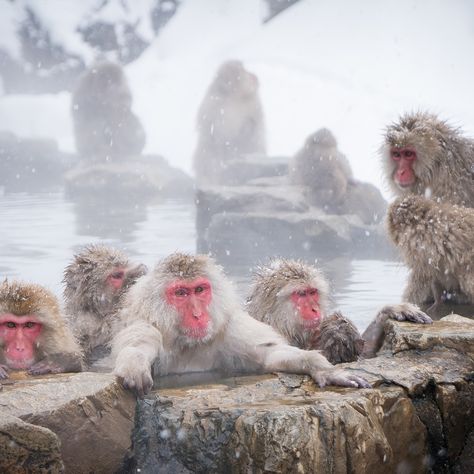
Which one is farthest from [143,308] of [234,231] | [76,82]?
[76,82]

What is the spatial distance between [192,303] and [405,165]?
207 cm

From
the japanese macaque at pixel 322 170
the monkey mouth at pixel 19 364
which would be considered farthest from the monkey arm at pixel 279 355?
the japanese macaque at pixel 322 170

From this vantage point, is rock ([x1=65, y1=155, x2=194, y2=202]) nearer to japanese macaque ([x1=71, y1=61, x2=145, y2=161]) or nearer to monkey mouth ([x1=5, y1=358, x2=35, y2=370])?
japanese macaque ([x1=71, y1=61, x2=145, y2=161])

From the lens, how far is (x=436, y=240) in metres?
4.26

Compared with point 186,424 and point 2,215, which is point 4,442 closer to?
point 186,424

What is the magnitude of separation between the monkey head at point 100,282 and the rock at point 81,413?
1.27m

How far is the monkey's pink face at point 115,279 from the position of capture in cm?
426

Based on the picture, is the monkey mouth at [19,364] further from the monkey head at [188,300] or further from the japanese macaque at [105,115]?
the japanese macaque at [105,115]

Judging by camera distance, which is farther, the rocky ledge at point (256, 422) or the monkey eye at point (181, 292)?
the monkey eye at point (181, 292)

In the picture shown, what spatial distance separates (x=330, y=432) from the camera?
8.79 ft

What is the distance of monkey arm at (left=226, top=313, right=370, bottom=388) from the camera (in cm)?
302

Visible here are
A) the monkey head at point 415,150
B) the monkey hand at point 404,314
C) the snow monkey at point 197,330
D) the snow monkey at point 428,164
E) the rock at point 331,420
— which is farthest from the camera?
the monkey head at point 415,150

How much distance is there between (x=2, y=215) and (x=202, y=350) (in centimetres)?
1068

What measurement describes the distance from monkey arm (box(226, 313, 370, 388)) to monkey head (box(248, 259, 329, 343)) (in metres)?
0.33
